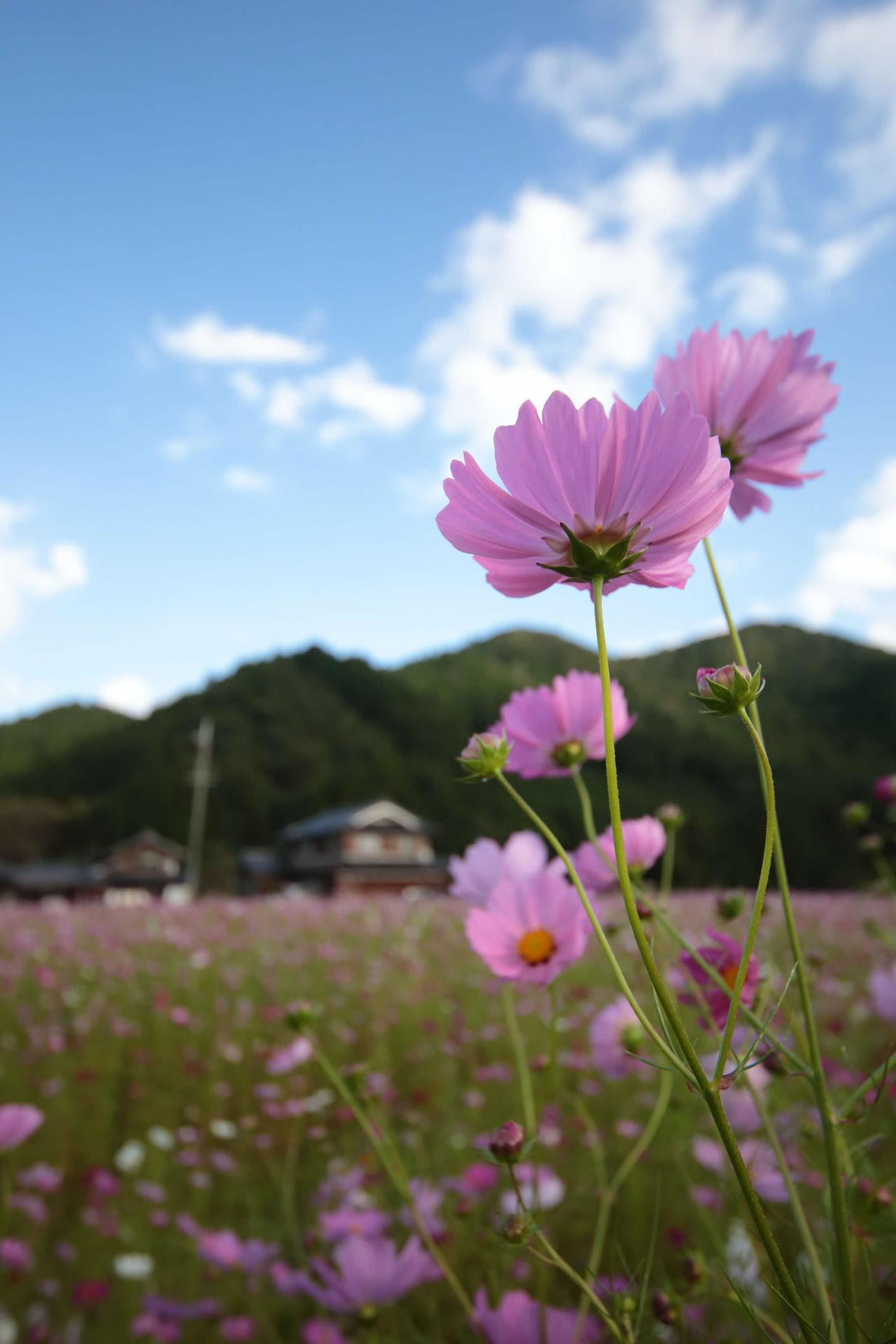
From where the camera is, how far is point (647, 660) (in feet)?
83.7

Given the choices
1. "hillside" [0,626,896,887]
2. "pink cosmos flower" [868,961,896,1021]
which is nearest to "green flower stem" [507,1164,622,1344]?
"pink cosmos flower" [868,961,896,1021]

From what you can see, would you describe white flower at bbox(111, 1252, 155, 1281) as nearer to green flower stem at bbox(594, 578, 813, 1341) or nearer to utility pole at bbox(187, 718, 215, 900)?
green flower stem at bbox(594, 578, 813, 1341)

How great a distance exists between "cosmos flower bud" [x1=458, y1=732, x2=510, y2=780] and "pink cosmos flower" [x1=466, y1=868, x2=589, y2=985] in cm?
17

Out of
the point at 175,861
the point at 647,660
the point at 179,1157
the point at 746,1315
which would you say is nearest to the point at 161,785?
the point at 175,861

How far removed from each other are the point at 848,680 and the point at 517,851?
114ft

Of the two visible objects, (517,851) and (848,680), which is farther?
(848,680)

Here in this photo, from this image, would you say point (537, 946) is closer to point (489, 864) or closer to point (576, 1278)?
point (489, 864)

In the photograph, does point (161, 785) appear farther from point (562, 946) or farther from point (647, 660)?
point (562, 946)

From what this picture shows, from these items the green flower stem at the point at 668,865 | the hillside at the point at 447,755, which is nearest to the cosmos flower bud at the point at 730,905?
the green flower stem at the point at 668,865

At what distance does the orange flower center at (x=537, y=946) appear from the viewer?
2.00 feet


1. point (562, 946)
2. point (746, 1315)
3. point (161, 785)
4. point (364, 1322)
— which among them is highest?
point (161, 785)

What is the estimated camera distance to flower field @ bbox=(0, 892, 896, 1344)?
649mm

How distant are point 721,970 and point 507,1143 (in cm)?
19

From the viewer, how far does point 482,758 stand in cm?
45
